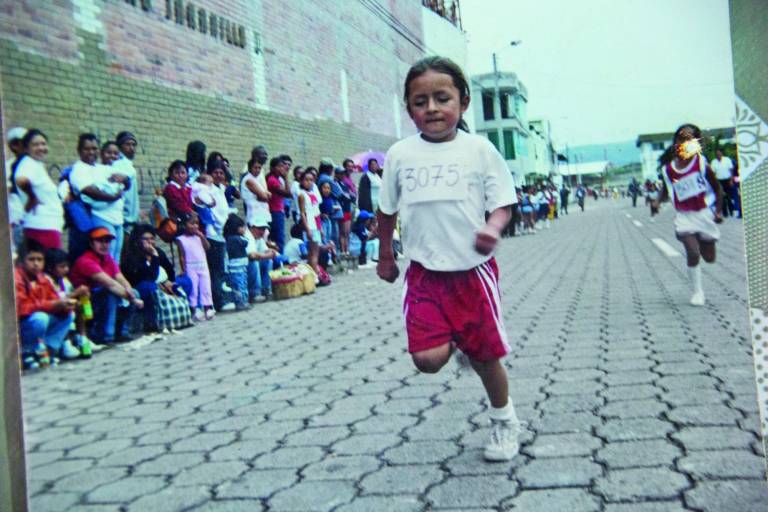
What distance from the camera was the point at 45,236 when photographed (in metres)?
1.79

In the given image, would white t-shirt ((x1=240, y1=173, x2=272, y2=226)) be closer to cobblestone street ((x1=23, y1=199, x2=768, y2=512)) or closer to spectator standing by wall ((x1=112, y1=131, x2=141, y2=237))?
cobblestone street ((x1=23, y1=199, x2=768, y2=512))

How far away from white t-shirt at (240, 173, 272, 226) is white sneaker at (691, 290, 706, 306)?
3648 millimetres

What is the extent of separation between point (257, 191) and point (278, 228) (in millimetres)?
1918

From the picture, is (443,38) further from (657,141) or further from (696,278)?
(696,278)

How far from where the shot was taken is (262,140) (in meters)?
3.81

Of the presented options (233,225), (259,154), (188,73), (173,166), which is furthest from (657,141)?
(233,225)

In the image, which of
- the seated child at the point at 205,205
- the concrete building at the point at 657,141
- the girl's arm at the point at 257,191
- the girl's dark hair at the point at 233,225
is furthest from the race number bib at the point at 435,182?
the girl's dark hair at the point at 233,225

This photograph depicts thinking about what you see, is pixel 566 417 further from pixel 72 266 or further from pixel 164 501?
pixel 72 266

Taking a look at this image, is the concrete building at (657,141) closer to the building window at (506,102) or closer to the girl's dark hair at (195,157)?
the building window at (506,102)

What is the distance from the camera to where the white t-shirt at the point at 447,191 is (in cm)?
239

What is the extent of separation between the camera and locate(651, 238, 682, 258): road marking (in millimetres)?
10406

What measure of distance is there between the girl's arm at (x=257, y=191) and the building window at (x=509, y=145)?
3.93 metres

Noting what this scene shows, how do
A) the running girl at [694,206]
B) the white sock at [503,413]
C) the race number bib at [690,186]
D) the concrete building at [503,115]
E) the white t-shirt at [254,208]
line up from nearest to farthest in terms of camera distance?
the concrete building at [503,115] → the white sock at [503,413] → the running girl at [694,206] → the race number bib at [690,186] → the white t-shirt at [254,208]

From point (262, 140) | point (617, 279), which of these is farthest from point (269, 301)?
point (262, 140)
